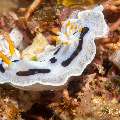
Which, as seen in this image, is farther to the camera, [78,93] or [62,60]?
[78,93]

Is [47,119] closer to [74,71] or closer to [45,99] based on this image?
[45,99]

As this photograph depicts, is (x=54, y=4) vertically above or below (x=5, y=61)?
above

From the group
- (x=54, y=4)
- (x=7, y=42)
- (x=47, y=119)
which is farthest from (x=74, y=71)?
(x=54, y=4)

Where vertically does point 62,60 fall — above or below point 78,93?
above

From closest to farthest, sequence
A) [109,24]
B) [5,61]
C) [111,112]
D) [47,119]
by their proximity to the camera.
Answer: [111,112]
[5,61]
[47,119]
[109,24]
